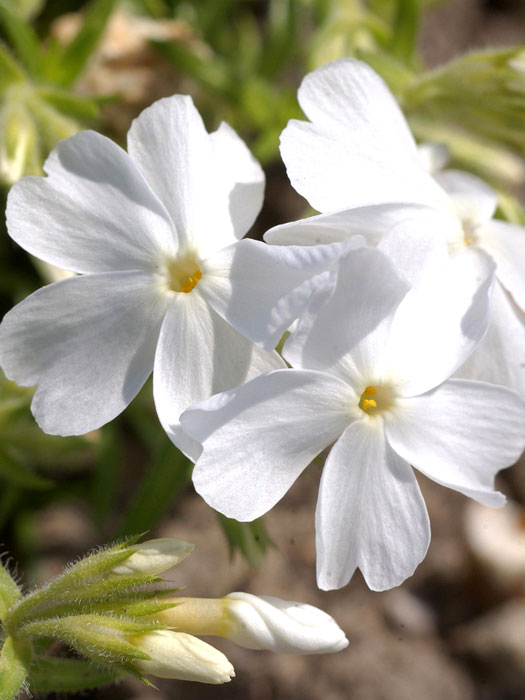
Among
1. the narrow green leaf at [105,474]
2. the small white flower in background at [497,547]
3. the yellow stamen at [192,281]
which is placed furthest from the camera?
the small white flower in background at [497,547]

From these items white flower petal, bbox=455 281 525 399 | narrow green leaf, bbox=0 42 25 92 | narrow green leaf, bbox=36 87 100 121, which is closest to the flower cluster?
white flower petal, bbox=455 281 525 399

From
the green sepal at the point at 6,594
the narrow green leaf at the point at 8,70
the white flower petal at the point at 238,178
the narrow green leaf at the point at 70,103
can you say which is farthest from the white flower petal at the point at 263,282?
the narrow green leaf at the point at 8,70

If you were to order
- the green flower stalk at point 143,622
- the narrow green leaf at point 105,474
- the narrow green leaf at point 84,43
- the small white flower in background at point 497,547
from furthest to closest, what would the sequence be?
the small white flower in background at point 497,547 → the narrow green leaf at point 105,474 → the narrow green leaf at point 84,43 → the green flower stalk at point 143,622

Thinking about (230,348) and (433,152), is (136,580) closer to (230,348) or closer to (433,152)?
(230,348)

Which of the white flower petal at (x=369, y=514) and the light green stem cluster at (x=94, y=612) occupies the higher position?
the white flower petal at (x=369, y=514)

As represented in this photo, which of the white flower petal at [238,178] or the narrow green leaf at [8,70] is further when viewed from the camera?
the narrow green leaf at [8,70]

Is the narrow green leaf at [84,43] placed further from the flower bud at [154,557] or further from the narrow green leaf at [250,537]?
the flower bud at [154,557]

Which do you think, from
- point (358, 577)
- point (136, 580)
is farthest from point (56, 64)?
point (358, 577)

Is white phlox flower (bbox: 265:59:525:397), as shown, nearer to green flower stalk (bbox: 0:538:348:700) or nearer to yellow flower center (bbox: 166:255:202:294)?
yellow flower center (bbox: 166:255:202:294)
